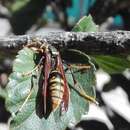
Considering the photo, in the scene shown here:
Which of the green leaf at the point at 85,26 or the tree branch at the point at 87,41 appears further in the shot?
the green leaf at the point at 85,26

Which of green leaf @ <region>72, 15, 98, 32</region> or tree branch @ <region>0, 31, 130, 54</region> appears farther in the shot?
green leaf @ <region>72, 15, 98, 32</region>

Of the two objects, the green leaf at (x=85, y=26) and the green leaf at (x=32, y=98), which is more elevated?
the green leaf at (x=85, y=26)

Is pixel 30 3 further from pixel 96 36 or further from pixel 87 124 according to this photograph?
pixel 96 36

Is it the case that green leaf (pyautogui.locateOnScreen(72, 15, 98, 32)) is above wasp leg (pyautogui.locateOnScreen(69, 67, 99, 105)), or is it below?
above

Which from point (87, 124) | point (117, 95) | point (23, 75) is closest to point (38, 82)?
point (23, 75)
